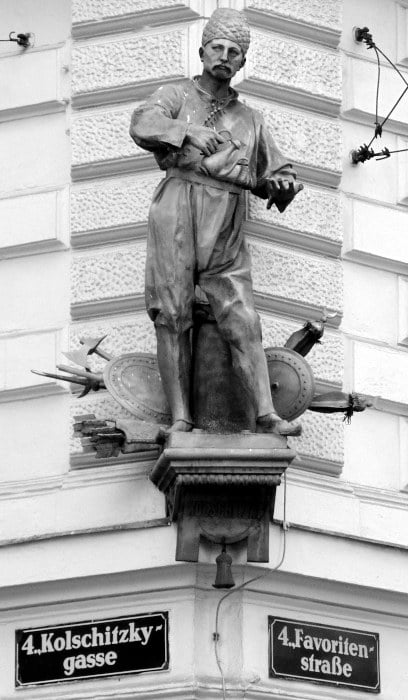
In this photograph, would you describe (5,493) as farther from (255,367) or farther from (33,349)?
(255,367)

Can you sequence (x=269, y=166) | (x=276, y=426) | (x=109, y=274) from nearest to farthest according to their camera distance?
(x=276, y=426) → (x=269, y=166) → (x=109, y=274)

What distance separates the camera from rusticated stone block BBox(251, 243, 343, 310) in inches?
444

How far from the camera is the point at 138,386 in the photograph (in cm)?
1078

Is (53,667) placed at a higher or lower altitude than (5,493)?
lower

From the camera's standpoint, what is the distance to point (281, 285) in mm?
11297

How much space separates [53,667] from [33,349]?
1.58m

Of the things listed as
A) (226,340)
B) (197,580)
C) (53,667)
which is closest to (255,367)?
(226,340)

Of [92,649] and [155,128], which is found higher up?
[155,128]

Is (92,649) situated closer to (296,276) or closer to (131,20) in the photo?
(296,276)

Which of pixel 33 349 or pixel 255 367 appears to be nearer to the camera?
pixel 255 367

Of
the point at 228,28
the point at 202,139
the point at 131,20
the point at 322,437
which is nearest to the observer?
the point at 202,139

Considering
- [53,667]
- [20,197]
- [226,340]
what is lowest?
[53,667]

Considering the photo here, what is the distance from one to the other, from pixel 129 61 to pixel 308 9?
37.8 inches

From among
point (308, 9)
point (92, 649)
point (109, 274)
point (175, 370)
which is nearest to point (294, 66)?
point (308, 9)
